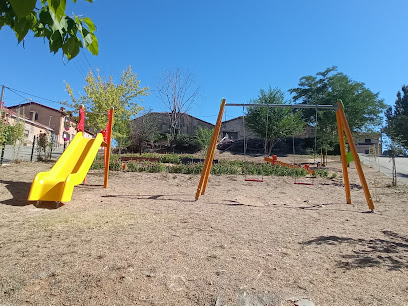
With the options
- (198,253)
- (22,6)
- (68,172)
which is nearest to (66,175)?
(68,172)

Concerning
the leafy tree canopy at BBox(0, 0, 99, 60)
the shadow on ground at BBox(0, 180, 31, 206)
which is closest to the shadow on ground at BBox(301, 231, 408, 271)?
the leafy tree canopy at BBox(0, 0, 99, 60)

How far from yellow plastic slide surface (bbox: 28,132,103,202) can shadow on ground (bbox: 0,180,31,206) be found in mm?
390

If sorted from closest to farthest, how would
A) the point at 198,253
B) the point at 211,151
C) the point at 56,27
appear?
1. the point at 56,27
2. the point at 198,253
3. the point at 211,151

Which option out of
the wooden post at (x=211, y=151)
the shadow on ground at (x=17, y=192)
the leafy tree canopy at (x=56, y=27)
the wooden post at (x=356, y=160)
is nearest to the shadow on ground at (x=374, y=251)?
the wooden post at (x=356, y=160)

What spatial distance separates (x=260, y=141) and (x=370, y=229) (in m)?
25.5

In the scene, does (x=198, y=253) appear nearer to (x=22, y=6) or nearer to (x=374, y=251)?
→ (x=374, y=251)

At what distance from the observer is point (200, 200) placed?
611cm

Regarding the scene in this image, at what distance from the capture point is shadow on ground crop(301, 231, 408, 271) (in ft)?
8.86

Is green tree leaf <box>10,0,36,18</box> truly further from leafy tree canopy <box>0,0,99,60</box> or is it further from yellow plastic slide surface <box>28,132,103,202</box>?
yellow plastic slide surface <box>28,132,103,202</box>

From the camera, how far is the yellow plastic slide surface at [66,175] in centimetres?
507

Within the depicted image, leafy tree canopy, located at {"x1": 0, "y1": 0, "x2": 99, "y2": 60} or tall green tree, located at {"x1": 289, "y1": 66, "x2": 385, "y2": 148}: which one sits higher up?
tall green tree, located at {"x1": 289, "y1": 66, "x2": 385, "y2": 148}

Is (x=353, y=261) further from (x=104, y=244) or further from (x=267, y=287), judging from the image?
(x=104, y=244)

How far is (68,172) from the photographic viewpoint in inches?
254

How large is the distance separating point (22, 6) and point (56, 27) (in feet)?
1.73
